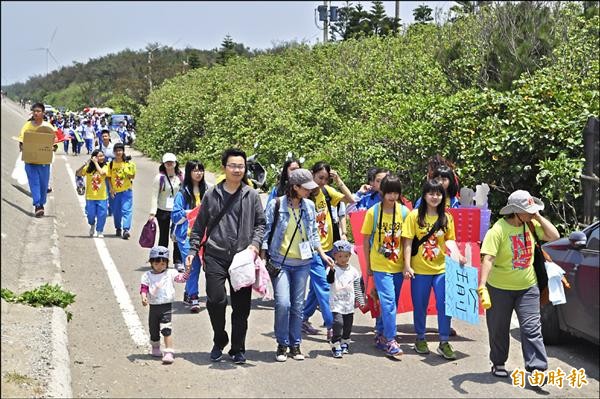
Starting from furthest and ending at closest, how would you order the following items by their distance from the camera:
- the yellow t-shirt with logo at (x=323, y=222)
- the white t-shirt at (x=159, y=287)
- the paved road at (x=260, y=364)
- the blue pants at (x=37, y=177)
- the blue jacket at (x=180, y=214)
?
the blue pants at (x=37, y=177), the blue jacket at (x=180, y=214), the yellow t-shirt with logo at (x=323, y=222), the white t-shirt at (x=159, y=287), the paved road at (x=260, y=364)

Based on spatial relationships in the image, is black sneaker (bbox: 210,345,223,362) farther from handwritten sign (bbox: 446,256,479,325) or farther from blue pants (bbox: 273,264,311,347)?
handwritten sign (bbox: 446,256,479,325)

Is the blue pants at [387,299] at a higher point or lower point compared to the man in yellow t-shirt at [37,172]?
lower

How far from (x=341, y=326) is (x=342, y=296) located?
283mm

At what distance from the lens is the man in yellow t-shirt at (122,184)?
13.8 m

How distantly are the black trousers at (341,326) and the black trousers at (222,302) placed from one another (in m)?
0.83

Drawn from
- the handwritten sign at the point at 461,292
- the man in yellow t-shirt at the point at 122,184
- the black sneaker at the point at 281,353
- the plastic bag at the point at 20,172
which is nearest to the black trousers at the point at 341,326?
the black sneaker at the point at 281,353

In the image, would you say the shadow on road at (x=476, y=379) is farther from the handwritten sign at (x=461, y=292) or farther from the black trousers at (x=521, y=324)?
the handwritten sign at (x=461, y=292)

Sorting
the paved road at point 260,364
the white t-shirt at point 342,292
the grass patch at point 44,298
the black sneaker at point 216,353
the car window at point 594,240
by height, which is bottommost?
the paved road at point 260,364

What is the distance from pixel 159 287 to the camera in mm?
6758

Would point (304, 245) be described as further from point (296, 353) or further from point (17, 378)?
point (17, 378)

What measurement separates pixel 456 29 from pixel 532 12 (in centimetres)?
321

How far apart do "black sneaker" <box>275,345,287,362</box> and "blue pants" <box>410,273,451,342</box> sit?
4.24 feet

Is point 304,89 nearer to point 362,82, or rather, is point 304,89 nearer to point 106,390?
point 362,82

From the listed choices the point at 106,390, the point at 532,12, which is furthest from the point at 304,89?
the point at 106,390
